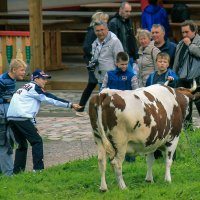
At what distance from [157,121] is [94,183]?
3.57 feet

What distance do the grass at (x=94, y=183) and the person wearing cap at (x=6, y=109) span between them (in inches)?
30.9

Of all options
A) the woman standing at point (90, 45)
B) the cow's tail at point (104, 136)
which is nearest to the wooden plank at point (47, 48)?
the woman standing at point (90, 45)

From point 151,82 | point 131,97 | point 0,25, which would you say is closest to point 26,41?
point 0,25

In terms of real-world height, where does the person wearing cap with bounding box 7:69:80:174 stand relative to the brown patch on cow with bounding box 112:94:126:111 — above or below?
below

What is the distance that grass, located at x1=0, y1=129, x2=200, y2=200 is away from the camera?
407 inches

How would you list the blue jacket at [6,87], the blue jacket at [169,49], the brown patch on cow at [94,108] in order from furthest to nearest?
the blue jacket at [169,49]
the blue jacket at [6,87]
the brown patch on cow at [94,108]

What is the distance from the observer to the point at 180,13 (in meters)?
22.6

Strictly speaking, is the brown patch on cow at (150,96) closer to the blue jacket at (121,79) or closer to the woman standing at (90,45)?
the blue jacket at (121,79)

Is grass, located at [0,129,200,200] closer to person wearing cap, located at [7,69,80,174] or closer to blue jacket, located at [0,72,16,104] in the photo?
person wearing cap, located at [7,69,80,174]

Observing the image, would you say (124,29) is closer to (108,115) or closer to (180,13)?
(180,13)

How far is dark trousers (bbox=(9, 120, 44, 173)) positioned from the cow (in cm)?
192

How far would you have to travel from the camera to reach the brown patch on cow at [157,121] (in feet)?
34.8

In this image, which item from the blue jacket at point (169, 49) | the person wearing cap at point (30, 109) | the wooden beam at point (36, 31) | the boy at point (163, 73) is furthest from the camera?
the wooden beam at point (36, 31)

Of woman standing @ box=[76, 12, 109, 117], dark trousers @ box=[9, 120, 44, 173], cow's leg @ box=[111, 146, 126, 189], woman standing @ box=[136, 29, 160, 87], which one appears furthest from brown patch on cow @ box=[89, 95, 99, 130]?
woman standing @ box=[76, 12, 109, 117]
